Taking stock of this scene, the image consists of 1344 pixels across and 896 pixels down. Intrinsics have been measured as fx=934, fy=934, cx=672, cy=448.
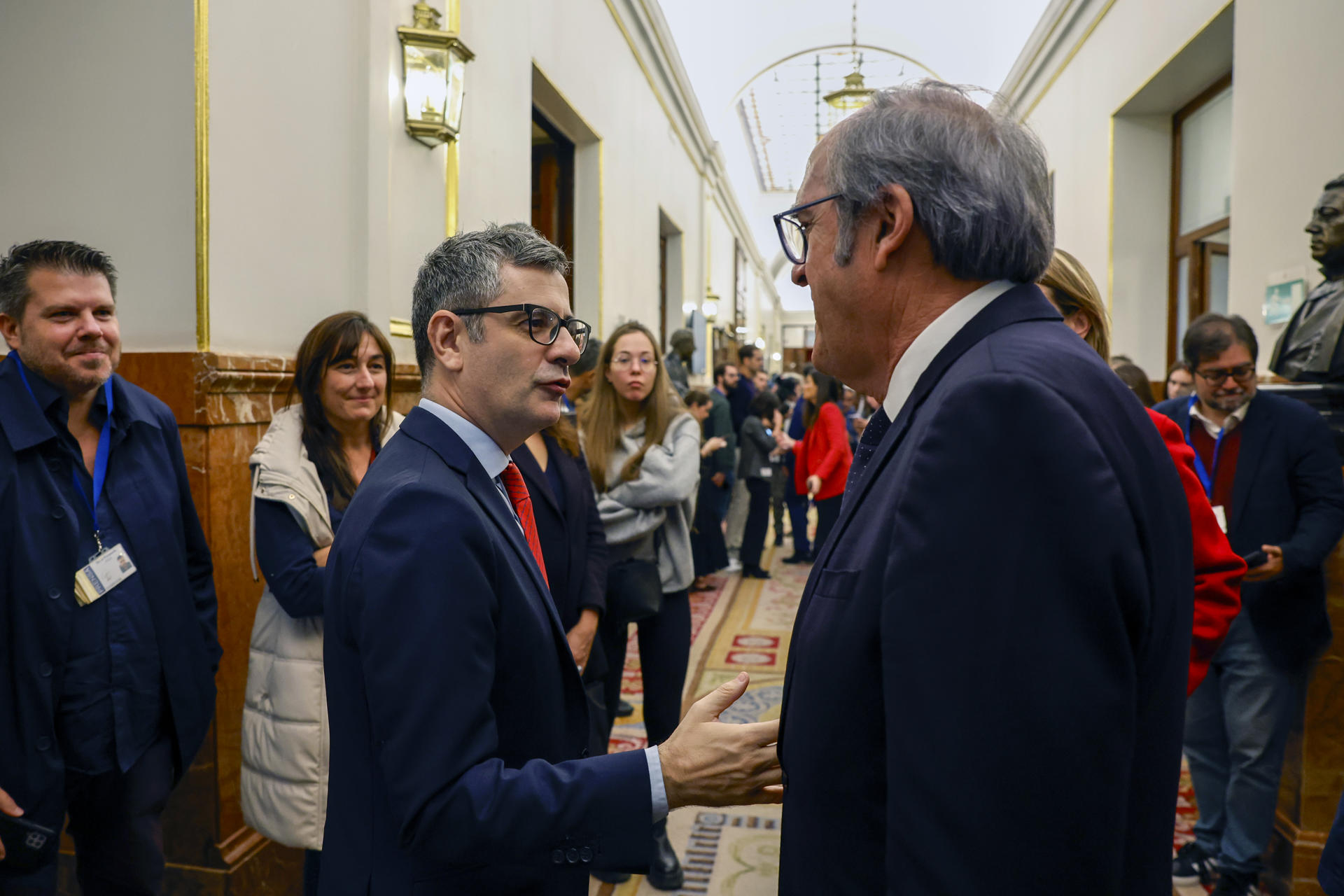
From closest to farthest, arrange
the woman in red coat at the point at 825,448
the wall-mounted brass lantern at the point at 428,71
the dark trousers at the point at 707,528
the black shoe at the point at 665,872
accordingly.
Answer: the black shoe at the point at 665,872 → the wall-mounted brass lantern at the point at 428,71 → the dark trousers at the point at 707,528 → the woman in red coat at the point at 825,448

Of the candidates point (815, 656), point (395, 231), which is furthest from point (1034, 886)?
point (395, 231)

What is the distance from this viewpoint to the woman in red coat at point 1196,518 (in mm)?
2064

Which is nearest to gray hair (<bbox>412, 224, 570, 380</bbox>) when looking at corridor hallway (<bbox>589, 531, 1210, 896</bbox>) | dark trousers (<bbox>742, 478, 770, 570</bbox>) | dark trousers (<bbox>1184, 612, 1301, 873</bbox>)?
corridor hallway (<bbox>589, 531, 1210, 896</bbox>)

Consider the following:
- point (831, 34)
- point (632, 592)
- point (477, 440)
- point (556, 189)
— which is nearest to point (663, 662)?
point (632, 592)

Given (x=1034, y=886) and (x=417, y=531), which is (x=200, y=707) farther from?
(x=1034, y=886)

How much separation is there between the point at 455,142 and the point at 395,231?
0.73 m

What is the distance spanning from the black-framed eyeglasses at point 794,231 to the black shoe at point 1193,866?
2868 mm

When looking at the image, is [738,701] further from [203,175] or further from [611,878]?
[203,175]

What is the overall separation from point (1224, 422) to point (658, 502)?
190cm

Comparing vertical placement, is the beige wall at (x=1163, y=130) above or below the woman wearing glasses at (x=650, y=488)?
above

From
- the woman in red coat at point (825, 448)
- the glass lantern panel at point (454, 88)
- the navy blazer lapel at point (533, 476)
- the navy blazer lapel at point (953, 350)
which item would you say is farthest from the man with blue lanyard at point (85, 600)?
the woman in red coat at point (825, 448)

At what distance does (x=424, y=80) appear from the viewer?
3.95 metres

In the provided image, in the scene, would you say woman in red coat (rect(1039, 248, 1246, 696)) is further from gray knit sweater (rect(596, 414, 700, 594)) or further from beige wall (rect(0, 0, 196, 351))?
beige wall (rect(0, 0, 196, 351))

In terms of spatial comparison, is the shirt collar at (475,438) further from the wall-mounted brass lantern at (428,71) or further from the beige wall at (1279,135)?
the beige wall at (1279,135)
